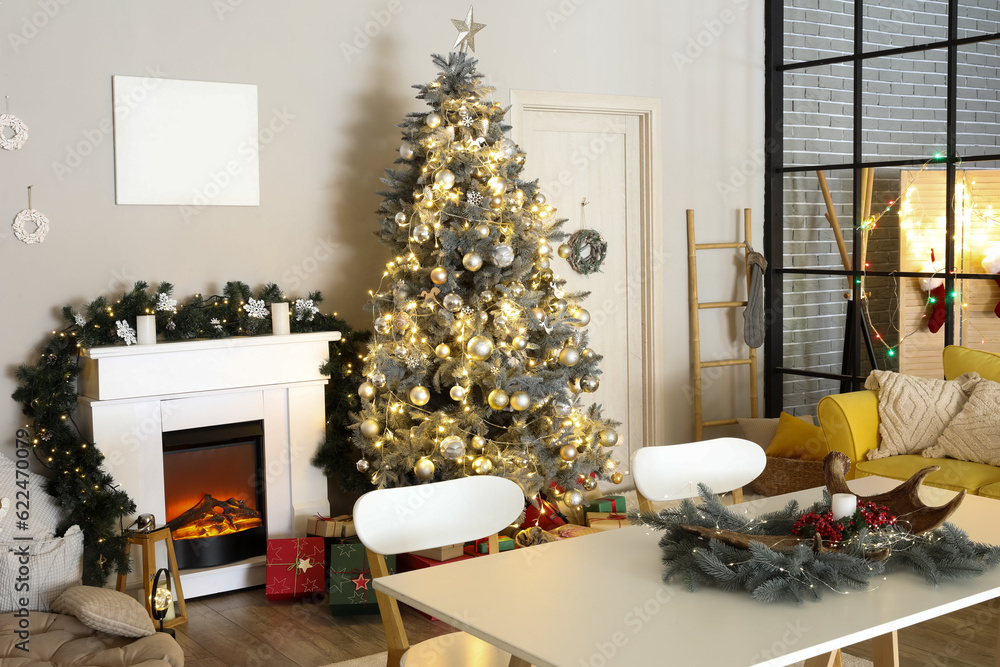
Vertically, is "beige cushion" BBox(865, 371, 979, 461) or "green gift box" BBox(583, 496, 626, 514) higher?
"beige cushion" BBox(865, 371, 979, 461)

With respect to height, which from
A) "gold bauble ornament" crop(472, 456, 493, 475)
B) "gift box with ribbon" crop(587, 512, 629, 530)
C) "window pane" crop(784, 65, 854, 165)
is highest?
"window pane" crop(784, 65, 854, 165)

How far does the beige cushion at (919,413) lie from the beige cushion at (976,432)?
5cm

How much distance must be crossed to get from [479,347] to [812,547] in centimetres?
210

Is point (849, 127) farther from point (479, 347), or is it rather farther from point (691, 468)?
point (691, 468)

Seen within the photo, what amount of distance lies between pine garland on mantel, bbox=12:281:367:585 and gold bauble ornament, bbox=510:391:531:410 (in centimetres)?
81

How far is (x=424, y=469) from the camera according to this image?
3756 mm

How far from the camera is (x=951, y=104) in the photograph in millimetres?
4945

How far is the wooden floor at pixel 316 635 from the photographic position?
126 inches

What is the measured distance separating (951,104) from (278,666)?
14.2ft

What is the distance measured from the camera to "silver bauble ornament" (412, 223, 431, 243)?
3.89 meters

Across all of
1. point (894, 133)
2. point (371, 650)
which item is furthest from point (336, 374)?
point (894, 133)

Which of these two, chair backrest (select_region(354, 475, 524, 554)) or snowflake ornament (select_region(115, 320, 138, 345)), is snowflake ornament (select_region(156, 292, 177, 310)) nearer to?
snowflake ornament (select_region(115, 320, 138, 345))

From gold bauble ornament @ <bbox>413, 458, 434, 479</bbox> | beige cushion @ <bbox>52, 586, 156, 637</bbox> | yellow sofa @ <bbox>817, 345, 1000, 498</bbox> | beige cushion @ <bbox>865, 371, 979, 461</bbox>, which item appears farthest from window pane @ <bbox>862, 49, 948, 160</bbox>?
beige cushion @ <bbox>52, 586, 156, 637</bbox>

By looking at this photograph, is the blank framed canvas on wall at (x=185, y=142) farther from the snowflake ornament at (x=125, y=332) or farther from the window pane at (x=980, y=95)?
the window pane at (x=980, y=95)
